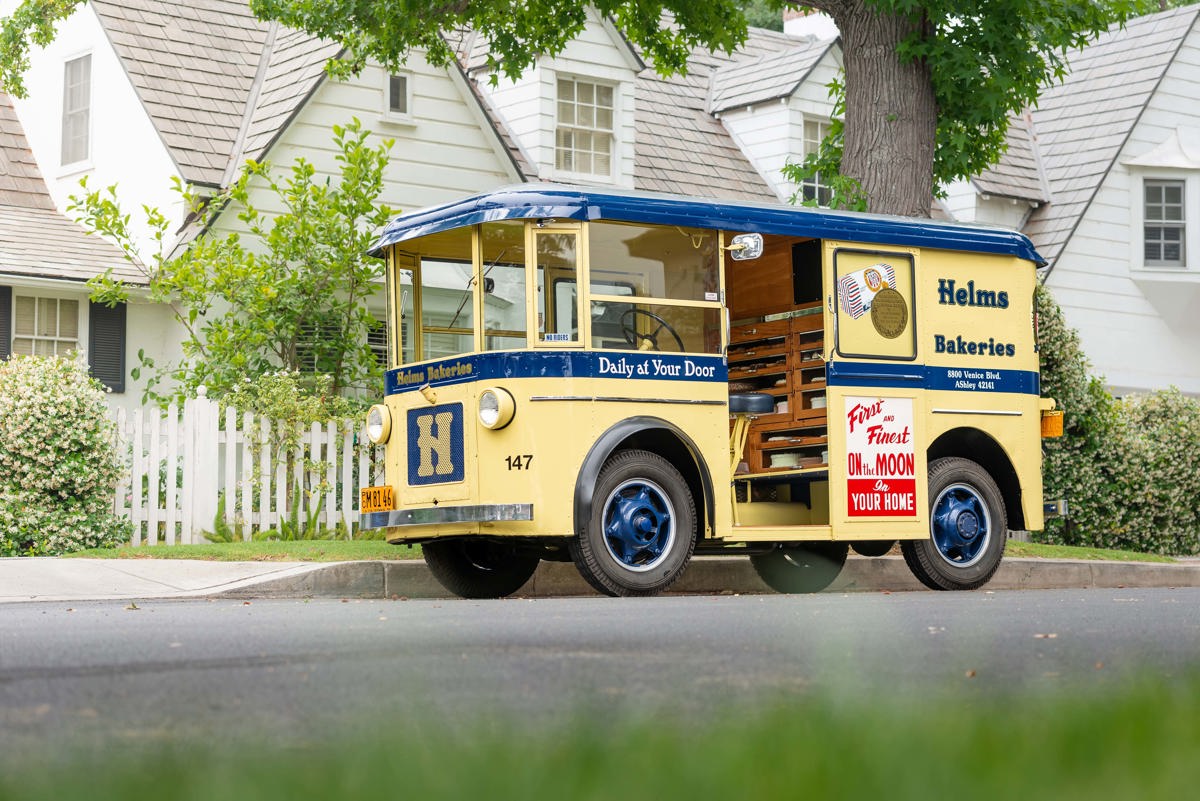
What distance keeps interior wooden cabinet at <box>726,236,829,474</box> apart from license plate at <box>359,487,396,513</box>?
2757 millimetres

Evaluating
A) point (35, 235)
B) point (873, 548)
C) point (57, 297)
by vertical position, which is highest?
point (35, 235)

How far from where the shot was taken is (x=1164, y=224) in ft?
89.3

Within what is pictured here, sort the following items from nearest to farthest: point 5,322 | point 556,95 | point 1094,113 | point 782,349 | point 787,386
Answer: point 787,386 < point 782,349 < point 5,322 < point 556,95 < point 1094,113

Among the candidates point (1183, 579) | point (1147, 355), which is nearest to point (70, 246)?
point (1183, 579)

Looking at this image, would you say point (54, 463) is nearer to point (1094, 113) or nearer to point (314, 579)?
point (314, 579)

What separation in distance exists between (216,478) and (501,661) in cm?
979

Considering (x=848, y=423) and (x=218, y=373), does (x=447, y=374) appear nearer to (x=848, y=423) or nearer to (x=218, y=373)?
(x=848, y=423)

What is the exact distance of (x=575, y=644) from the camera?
20.5 feet

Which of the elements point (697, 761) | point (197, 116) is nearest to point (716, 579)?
point (697, 761)

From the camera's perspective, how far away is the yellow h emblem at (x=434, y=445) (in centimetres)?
1092

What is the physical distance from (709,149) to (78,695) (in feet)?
71.4

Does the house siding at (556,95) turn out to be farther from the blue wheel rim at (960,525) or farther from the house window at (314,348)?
the blue wheel rim at (960,525)

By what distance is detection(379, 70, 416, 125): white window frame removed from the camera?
2020 cm

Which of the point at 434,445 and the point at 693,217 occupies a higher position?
the point at 693,217
